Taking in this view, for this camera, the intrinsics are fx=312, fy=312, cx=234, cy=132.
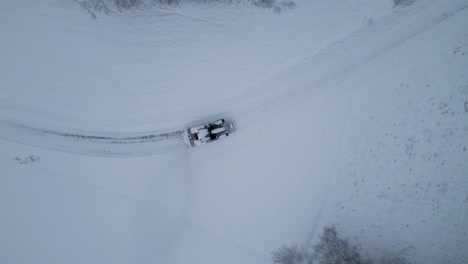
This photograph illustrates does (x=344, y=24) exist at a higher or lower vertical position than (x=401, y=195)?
Answer: higher

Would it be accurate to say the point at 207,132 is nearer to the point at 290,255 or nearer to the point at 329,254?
the point at 290,255

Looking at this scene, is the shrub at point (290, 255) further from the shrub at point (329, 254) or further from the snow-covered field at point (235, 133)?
the snow-covered field at point (235, 133)

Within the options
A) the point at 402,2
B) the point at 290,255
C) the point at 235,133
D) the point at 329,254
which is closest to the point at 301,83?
the point at 235,133

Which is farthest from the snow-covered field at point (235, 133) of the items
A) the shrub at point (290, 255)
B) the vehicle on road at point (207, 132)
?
the vehicle on road at point (207, 132)

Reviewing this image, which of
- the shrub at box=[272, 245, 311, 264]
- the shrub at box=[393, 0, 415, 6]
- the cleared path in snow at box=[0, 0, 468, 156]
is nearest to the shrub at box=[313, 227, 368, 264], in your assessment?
the shrub at box=[272, 245, 311, 264]

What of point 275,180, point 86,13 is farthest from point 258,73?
point 86,13

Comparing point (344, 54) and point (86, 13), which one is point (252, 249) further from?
point (86, 13)
